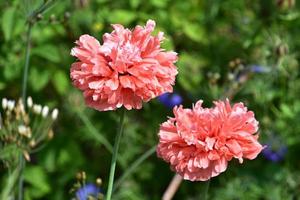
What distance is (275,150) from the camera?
3045 millimetres

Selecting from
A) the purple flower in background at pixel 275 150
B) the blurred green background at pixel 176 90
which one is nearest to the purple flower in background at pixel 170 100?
the blurred green background at pixel 176 90

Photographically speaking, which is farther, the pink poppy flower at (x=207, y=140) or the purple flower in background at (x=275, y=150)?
the purple flower in background at (x=275, y=150)

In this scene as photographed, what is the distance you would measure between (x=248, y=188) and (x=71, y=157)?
680 mm

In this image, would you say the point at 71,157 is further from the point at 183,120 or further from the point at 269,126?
the point at 183,120

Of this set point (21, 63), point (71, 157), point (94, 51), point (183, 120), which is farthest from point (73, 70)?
point (71, 157)

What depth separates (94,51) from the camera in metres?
1.52

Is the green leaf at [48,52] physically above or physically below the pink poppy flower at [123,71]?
above

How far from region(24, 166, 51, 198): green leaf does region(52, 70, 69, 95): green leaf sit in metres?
0.31

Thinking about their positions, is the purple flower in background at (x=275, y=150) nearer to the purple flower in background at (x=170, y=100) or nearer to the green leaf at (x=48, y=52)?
the purple flower in background at (x=170, y=100)

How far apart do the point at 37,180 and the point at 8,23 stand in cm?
66

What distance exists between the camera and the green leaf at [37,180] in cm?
298

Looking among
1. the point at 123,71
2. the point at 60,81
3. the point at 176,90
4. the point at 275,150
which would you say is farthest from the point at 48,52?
the point at 123,71

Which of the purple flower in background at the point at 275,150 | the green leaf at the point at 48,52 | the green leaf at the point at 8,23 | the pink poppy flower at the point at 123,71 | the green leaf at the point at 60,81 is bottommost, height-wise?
the purple flower in background at the point at 275,150

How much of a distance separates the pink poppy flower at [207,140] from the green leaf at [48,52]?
132cm
